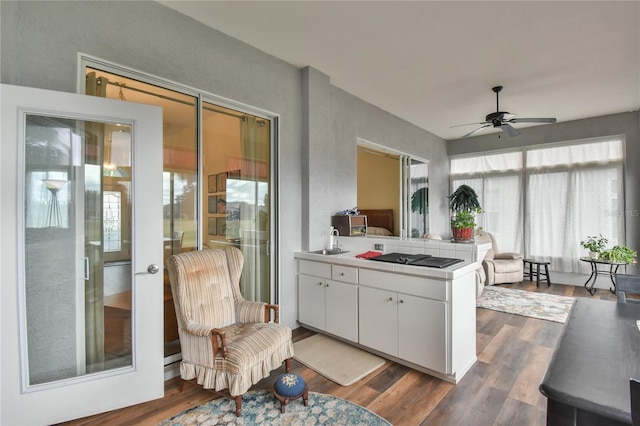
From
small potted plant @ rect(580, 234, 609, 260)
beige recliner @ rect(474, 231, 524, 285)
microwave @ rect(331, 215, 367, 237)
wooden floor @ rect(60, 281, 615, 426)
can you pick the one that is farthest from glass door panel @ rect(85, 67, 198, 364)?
small potted plant @ rect(580, 234, 609, 260)

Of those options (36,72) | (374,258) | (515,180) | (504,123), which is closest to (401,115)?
(504,123)

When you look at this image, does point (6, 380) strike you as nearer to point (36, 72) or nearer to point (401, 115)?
point (36, 72)

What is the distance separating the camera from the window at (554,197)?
533 cm

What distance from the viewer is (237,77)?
3.04m

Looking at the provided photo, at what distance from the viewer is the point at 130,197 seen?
7.16ft

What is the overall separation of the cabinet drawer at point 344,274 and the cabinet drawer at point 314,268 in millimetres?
77

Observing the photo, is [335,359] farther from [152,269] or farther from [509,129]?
[509,129]

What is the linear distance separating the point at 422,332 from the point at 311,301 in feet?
4.26

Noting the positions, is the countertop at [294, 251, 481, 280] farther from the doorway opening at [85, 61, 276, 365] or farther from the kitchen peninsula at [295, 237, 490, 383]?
the doorway opening at [85, 61, 276, 365]

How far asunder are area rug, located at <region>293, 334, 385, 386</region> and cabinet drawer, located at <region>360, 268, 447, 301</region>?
664mm

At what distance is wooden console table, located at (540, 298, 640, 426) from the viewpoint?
0.88 meters

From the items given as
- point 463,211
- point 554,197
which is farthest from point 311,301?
point 554,197

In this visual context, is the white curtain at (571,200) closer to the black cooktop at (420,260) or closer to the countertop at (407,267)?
the countertop at (407,267)

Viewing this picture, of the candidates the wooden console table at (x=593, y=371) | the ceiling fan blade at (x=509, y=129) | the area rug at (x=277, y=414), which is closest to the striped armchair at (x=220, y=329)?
the area rug at (x=277, y=414)
